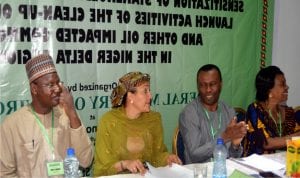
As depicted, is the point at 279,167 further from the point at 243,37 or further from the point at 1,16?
the point at 1,16

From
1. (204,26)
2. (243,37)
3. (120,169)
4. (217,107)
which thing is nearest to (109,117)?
(120,169)

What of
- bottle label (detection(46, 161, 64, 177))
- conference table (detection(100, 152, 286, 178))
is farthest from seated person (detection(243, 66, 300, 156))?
bottle label (detection(46, 161, 64, 177))

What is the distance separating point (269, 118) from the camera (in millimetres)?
3379

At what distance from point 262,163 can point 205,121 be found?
0.72 meters

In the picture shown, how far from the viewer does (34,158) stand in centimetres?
242

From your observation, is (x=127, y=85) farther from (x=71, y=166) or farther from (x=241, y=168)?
(x=241, y=168)

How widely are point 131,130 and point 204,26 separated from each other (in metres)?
1.58

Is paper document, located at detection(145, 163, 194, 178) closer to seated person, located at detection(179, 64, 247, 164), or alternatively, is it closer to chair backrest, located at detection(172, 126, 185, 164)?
seated person, located at detection(179, 64, 247, 164)

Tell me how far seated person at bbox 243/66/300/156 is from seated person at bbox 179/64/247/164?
0.75 ft

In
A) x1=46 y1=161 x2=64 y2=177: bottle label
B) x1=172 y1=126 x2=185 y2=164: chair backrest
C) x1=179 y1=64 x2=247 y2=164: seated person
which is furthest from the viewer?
x1=172 y1=126 x2=185 y2=164: chair backrest

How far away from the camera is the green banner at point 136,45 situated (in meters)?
3.04

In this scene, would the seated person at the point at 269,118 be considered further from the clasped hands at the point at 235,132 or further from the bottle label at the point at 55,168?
the bottle label at the point at 55,168

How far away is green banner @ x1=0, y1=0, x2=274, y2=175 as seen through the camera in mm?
3039

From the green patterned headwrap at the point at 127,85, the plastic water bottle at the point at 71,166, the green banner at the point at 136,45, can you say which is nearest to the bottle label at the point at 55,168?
the plastic water bottle at the point at 71,166
